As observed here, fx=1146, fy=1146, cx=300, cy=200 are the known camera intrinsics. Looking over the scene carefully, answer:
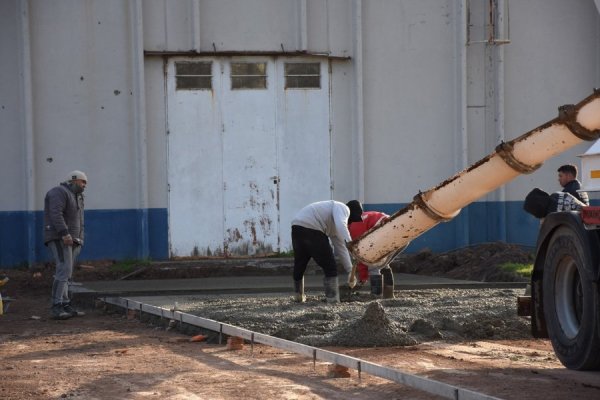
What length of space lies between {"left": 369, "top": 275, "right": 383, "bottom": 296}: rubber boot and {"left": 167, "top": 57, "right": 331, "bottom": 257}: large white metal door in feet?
21.0

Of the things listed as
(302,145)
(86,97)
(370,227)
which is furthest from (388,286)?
(86,97)

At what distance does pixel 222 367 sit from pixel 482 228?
1297 cm

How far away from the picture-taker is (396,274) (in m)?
20.3

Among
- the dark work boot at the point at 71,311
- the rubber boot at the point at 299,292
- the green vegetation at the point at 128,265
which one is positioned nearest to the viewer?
the rubber boot at the point at 299,292

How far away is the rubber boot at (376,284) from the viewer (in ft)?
50.6

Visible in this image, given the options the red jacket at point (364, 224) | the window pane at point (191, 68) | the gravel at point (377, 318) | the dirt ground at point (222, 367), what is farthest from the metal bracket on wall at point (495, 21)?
the dirt ground at point (222, 367)

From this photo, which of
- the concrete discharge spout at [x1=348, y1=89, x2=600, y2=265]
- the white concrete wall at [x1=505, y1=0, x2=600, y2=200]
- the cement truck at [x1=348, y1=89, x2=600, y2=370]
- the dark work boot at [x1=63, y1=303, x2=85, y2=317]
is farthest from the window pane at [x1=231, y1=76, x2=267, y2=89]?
the cement truck at [x1=348, y1=89, x2=600, y2=370]

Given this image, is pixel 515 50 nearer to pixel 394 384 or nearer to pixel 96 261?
pixel 96 261

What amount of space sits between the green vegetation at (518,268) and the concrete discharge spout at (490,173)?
7.27 m

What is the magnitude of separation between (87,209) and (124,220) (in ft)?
2.34

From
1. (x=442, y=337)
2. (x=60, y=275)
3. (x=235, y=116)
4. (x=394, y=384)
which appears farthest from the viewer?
(x=235, y=116)

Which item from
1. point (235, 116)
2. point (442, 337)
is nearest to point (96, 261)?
point (235, 116)

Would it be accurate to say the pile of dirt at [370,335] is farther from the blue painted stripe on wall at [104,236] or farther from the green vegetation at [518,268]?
the blue painted stripe on wall at [104,236]

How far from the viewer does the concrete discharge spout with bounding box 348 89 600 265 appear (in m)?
8.82
